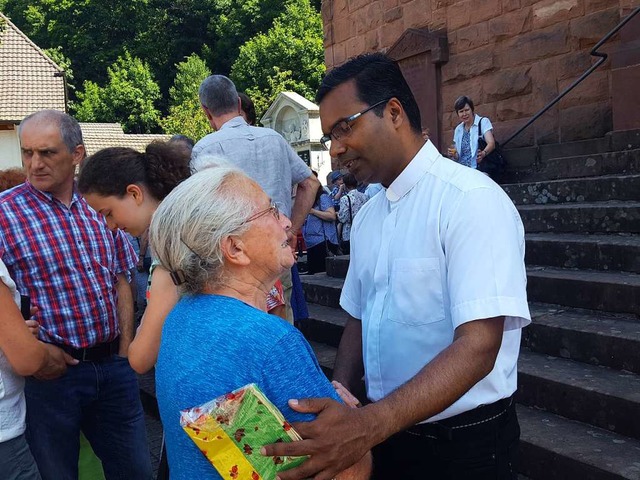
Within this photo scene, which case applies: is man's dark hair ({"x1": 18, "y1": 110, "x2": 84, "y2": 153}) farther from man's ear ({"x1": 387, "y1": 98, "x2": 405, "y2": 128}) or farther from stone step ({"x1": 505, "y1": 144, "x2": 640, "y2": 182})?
stone step ({"x1": 505, "y1": 144, "x2": 640, "y2": 182})

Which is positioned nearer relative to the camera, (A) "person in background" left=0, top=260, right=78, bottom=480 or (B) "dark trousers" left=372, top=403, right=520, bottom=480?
(B) "dark trousers" left=372, top=403, right=520, bottom=480

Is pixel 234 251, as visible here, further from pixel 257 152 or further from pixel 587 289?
pixel 587 289

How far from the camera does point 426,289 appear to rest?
180cm

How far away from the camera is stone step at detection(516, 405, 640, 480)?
304 cm

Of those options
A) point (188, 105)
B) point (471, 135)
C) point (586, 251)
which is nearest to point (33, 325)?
point (586, 251)

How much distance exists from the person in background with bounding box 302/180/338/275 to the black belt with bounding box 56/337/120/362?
18.6 feet

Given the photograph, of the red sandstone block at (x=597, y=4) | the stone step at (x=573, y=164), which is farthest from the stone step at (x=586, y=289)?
the red sandstone block at (x=597, y=4)

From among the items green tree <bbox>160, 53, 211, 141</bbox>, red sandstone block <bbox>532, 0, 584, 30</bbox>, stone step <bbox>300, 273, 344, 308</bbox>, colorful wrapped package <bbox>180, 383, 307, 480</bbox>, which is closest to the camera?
colorful wrapped package <bbox>180, 383, 307, 480</bbox>

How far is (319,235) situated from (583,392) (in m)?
5.57

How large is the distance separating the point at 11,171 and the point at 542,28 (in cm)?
608

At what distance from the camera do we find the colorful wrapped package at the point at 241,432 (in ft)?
4.17

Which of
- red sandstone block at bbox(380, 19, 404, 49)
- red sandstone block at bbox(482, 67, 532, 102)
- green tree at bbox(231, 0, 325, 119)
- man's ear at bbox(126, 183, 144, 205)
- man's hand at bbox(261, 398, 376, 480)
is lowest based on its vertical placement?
man's hand at bbox(261, 398, 376, 480)

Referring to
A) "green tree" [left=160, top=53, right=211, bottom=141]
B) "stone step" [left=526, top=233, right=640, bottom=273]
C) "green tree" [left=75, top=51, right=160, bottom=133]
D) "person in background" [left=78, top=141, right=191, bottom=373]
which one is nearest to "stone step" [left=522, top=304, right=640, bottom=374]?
"stone step" [left=526, top=233, right=640, bottom=273]

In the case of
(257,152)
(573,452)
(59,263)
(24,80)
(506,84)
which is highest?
(24,80)
